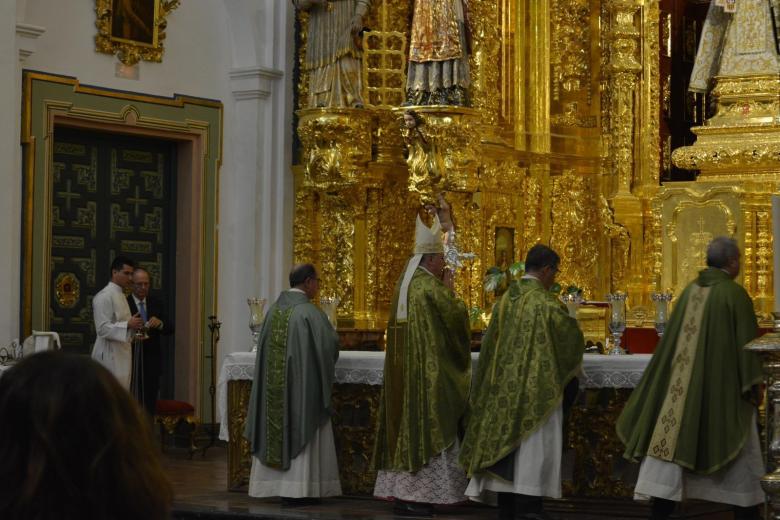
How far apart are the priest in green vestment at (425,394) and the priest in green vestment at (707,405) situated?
42.7 inches

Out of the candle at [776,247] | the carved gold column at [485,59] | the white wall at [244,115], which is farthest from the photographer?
the white wall at [244,115]

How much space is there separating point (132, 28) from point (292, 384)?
4.56 meters

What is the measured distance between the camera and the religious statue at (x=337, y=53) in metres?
12.1

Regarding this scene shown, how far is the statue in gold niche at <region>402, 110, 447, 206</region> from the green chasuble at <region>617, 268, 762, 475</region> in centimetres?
435

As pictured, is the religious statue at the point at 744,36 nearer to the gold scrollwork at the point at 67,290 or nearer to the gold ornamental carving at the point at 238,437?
the gold ornamental carving at the point at 238,437

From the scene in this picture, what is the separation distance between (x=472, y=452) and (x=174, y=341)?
525cm

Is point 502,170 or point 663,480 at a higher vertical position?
point 502,170

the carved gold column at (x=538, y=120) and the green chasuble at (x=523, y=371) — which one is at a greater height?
the carved gold column at (x=538, y=120)

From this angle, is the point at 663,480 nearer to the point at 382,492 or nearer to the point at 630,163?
the point at 382,492

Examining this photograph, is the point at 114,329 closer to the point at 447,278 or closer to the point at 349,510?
the point at 349,510

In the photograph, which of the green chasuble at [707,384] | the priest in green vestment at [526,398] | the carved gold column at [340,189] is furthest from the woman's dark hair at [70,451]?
the carved gold column at [340,189]

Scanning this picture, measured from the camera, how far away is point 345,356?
9.19 metres

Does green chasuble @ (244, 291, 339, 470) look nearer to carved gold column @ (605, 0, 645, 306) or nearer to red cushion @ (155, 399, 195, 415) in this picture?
red cushion @ (155, 399, 195, 415)

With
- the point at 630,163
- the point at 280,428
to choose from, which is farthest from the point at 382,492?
the point at 630,163
